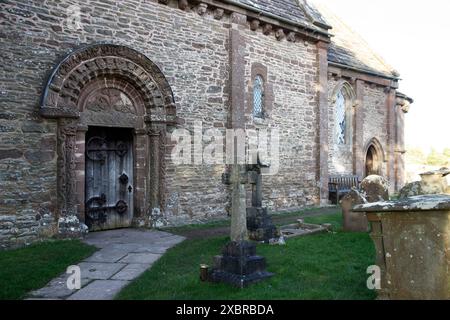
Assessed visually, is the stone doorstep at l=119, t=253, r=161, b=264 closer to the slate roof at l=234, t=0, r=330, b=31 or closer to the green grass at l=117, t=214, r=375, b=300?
the green grass at l=117, t=214, r=375, b=300

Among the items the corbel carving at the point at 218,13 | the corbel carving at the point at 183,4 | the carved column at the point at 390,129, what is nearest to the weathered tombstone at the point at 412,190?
the corbel carving at the point at 218,13

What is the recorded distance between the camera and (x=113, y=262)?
651cm

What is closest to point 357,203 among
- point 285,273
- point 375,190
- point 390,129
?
point 375,190

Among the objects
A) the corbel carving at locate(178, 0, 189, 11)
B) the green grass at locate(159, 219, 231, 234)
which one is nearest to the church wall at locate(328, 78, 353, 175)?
the green grass at locate(159, 219, 231, 234)

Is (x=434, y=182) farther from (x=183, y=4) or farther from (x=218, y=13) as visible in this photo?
(x=183, y=4)

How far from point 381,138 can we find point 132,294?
17100mm

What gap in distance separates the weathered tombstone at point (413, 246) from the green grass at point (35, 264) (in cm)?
460

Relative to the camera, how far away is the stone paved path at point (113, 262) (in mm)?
5039

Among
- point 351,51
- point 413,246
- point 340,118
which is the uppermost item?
point 351,51

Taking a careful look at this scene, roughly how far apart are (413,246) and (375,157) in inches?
634

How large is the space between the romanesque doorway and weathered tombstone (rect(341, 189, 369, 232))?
10969 mm

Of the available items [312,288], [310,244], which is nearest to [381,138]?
[310,244]

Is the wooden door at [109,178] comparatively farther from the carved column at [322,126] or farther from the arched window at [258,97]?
the carved column at [322,126]
